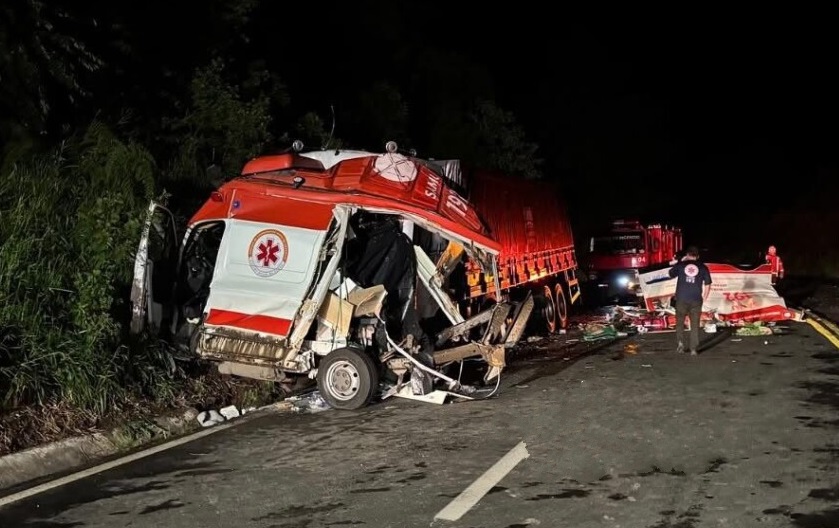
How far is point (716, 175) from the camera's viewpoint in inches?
2894

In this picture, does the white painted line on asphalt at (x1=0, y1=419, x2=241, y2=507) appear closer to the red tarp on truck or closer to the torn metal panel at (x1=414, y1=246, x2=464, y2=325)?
the torn metal panel at (x1=414, y1=246, x2=464, y2=325)

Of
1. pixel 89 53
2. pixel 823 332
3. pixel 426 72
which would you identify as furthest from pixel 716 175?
pixel 89 53

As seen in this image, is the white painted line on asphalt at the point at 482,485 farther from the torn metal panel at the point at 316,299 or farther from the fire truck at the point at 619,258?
the fire truck at the point at 619,258

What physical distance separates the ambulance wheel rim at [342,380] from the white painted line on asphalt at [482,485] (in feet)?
7.23

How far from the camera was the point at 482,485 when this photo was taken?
Answer: 6363 millimetres

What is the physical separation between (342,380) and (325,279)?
1056 millimetres

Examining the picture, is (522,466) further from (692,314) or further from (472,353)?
(692,314)

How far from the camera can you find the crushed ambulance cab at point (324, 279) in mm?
9203

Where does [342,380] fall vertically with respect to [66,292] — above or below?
below

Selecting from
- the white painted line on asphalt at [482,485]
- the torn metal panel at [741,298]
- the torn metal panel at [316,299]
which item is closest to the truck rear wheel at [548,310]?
the torn metal panel at [741,298]

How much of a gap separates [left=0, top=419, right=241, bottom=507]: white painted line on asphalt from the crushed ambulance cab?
101 centimetres

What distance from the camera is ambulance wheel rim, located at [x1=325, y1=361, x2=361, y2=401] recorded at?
360 inches

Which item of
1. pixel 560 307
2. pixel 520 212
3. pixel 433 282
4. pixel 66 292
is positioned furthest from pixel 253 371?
pixel 560 307

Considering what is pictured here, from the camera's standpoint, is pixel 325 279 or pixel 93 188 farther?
pixel 93 188
